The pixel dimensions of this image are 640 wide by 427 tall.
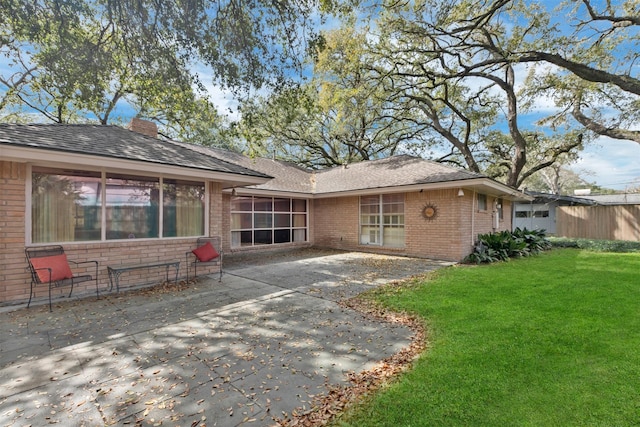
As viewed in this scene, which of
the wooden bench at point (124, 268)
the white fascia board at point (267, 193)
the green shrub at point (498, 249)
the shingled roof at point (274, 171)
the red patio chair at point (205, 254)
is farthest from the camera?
the shingled roof at point (274, 171)

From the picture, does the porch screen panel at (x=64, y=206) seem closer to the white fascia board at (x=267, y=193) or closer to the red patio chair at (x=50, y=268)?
the red patio chair at (x=50, y=268)

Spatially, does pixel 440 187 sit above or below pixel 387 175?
below

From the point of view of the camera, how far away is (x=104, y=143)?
649cm

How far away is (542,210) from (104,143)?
27.1m

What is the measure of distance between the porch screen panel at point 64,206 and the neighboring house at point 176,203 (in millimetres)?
16

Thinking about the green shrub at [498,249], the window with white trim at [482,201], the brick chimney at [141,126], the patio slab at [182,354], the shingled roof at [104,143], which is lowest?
the patio slab at [182,354]

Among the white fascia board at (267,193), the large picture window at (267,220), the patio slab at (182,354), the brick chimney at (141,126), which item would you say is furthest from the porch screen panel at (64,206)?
the large picture window at (267,220)

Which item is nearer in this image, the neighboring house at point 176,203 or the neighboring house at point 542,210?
the neighboring house at point 176,203

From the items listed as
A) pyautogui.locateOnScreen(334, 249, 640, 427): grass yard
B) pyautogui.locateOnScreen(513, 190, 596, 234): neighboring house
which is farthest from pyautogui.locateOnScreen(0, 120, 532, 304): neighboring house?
pyautogui.locateOnScreen(513, 190, 596, 234): neighboring house

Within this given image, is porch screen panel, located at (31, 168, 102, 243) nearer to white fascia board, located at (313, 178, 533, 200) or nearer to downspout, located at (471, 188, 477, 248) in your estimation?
white fascia board, located at (313, 178, 533, 200)

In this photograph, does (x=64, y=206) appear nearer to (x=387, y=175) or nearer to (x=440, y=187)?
(x=440, y=187)

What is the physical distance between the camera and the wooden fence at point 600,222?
1631cm

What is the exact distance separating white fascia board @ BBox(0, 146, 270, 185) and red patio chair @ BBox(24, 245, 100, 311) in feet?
5.51

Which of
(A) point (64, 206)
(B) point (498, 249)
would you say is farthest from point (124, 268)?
(B) point (498, 249)
